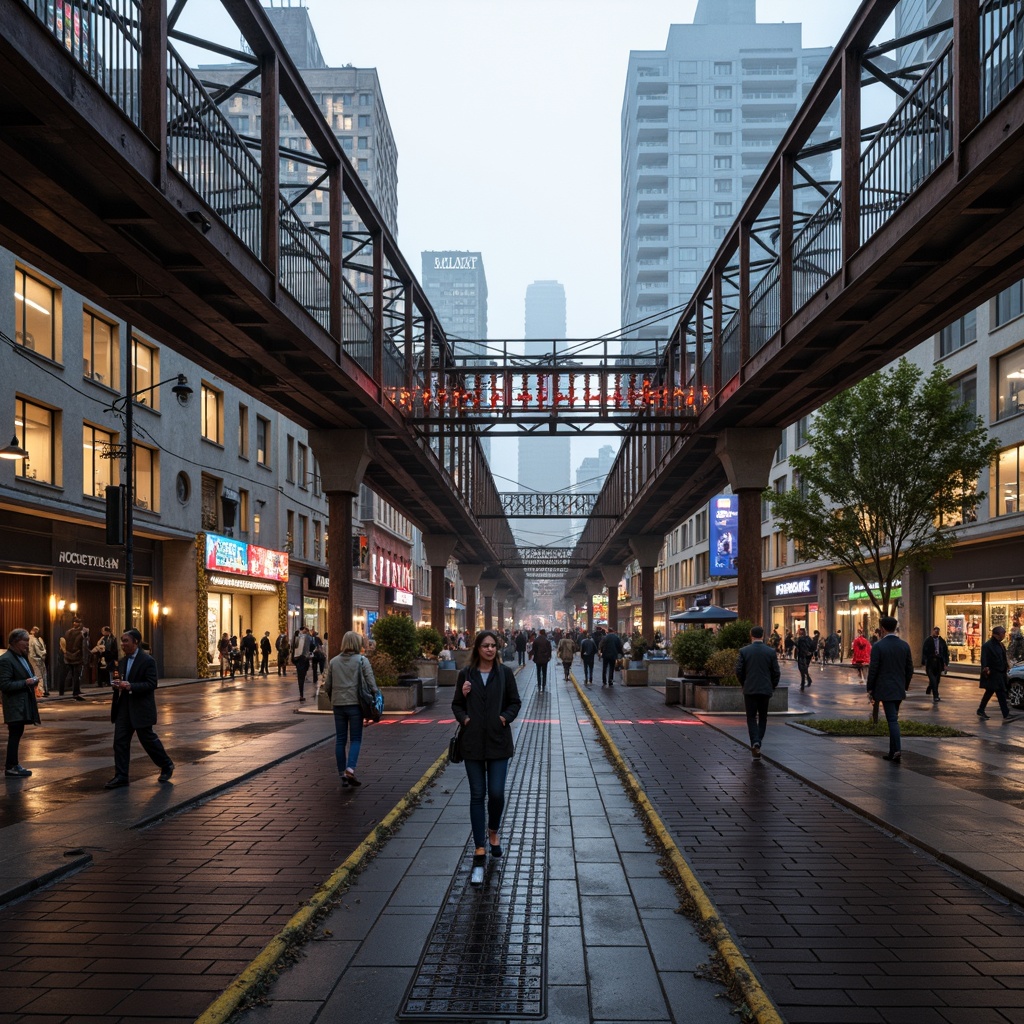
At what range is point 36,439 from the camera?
→ 1018 inches

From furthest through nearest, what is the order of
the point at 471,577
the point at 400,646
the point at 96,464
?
the point at 471,577
the point at 96,464
the point at 400,646

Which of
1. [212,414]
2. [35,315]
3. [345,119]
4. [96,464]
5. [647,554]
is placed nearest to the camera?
[35,315]

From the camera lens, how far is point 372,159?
101 metres

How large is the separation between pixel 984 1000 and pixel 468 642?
48.2 m

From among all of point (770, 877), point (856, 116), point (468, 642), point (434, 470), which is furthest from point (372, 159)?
point (770, 877)

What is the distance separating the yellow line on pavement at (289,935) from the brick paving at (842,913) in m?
2.57

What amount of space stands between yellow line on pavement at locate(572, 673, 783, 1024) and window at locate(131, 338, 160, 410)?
25.1 metres

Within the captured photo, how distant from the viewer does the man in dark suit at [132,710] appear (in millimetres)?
11648

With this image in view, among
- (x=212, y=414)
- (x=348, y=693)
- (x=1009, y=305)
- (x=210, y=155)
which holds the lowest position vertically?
(x=348, y=693)

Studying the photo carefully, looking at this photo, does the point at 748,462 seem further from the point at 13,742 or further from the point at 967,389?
the point at 967,389

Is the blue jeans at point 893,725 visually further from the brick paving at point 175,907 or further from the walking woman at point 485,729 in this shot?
the walking woman at point 485,729

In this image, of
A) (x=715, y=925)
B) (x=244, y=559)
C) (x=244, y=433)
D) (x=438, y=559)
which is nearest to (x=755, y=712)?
(x=715, y=925)

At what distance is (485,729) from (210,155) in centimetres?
856

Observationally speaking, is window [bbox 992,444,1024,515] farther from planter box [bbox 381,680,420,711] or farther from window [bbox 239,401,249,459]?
window [bbox 239,401,249,459]
